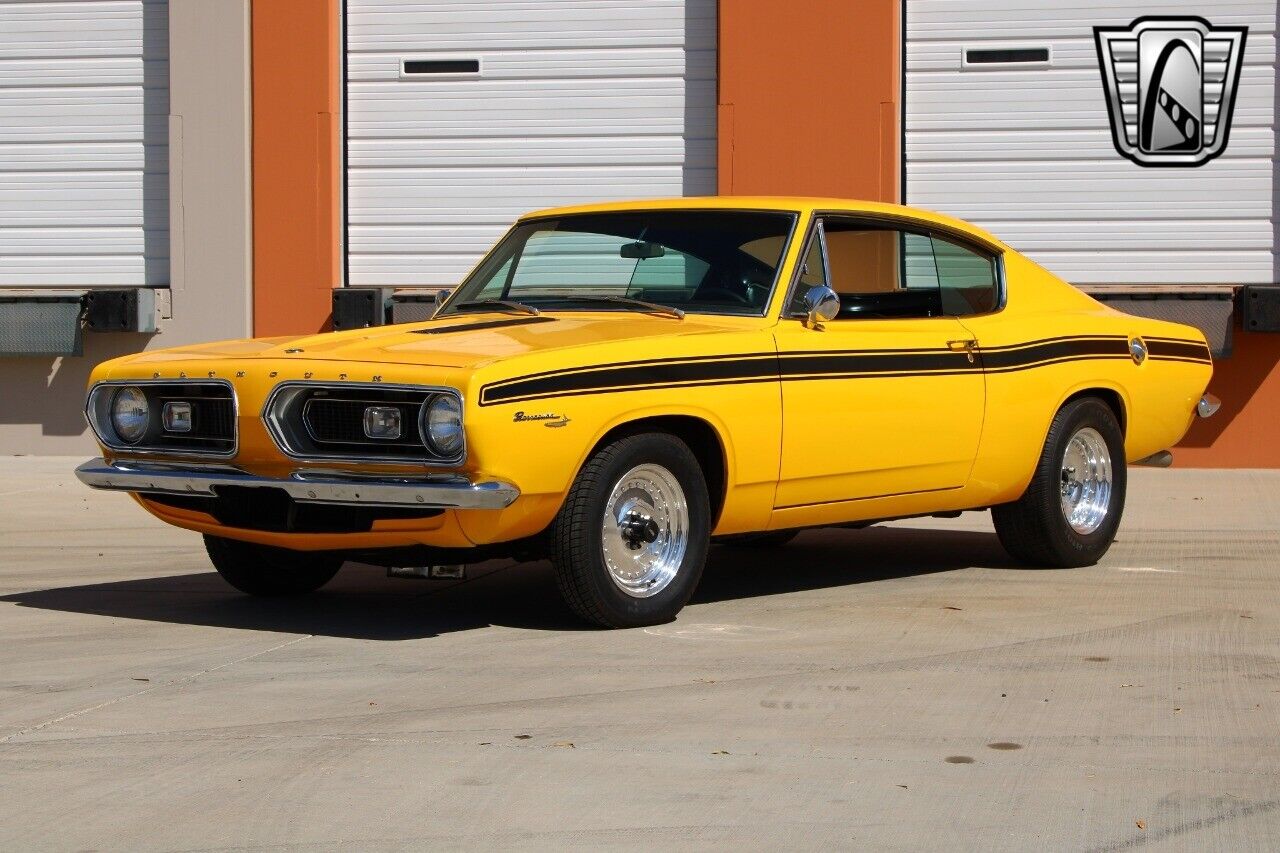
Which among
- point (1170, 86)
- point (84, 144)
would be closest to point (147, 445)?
point (84, 144)

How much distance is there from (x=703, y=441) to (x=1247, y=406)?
26.5 feet

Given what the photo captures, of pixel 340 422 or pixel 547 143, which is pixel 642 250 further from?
pixel 547 143

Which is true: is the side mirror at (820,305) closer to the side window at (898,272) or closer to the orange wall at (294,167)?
the side window at (898,272)

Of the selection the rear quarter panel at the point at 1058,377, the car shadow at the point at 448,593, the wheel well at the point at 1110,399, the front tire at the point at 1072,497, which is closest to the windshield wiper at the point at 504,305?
the car shadow at the point at 448,593

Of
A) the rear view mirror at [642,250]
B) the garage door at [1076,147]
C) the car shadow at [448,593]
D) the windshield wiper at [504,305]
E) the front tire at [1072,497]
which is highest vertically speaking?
the garage door at [1076,147]

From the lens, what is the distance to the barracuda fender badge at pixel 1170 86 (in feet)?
46.7

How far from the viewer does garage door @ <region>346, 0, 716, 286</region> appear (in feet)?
49.0

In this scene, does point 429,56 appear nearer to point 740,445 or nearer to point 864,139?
point 864,139

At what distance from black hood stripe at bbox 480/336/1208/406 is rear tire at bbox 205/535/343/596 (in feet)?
4.91

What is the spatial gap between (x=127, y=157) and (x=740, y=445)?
10.0 m

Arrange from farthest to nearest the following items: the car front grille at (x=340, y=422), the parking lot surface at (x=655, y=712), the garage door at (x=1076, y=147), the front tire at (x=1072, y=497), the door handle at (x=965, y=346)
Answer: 1. the garage door at (x=1076, y=147)
2. the front tire at (x=1072, y=497)
3. the door handle at (x=965, y=346)
4. the car front grille at (x=340, y=422)
5. the parking lot surface at (x=655, y=712)

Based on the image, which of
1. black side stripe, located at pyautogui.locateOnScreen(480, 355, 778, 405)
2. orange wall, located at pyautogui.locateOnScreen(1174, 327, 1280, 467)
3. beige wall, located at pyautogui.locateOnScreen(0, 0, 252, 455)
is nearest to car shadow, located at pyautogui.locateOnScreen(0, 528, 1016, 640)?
black side stripe, located at pyautogui.locateOnScreen(480, 355, 778, 405)

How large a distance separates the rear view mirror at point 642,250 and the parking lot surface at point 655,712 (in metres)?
1.34

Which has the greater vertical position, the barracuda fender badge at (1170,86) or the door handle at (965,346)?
the barracuda fender badge at (1170,86)
